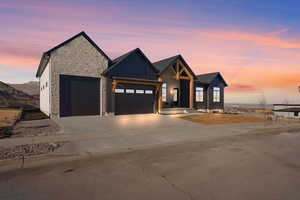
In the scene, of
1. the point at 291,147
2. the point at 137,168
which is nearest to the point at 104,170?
the point at 137,168

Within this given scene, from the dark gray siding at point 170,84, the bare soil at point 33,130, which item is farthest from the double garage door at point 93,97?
the bare soil at point 33,130

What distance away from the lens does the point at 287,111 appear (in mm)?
31469

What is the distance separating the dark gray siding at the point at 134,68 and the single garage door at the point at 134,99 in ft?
4.26

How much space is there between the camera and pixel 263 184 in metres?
3.47

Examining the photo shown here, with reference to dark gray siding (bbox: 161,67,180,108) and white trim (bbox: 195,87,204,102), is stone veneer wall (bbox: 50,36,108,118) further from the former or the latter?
white trim (bbox: 195,87,204,102)

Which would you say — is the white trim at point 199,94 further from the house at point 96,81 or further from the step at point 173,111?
the step at point 173,111

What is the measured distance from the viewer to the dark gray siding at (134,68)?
1742 cm

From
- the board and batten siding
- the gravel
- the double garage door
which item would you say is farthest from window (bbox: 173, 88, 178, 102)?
the gravel

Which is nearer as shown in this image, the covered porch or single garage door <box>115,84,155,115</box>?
single garage door <box>115,84,155,115</box>

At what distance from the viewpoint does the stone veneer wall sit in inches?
588

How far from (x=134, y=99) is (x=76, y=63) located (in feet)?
24.0

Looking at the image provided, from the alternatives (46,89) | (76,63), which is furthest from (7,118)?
(76,63)

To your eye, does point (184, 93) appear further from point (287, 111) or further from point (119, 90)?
point (287, 111)

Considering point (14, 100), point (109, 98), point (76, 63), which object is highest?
point (76, 63)
